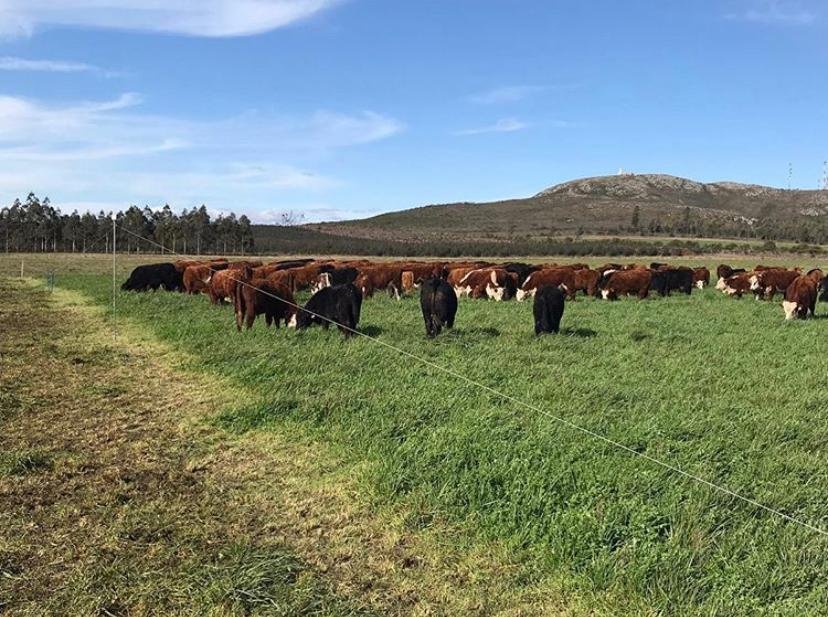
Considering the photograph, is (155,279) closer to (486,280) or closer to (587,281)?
(486,280)

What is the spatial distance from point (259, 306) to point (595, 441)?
32.9ft

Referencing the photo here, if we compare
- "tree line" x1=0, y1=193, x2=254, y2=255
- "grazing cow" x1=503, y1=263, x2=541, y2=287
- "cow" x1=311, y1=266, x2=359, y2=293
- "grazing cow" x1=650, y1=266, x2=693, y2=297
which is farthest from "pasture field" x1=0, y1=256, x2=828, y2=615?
"tree line" x1=0, y1=193, x2=254, y2=255

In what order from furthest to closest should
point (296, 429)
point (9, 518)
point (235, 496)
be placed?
point (296, 429)
point (235, 496)
point (9, 518)

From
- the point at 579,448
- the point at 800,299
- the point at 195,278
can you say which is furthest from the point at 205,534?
the point at 195,278

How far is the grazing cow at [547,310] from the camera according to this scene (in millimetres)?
13727

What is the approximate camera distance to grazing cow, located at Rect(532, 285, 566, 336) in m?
13.7

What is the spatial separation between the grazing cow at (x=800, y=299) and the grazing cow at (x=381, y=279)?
12.7 m

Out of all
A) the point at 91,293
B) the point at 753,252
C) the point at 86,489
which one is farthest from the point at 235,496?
the point at 753,252

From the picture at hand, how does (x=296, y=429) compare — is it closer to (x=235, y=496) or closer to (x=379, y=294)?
(x=235, y=496)

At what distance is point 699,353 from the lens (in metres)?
11.2

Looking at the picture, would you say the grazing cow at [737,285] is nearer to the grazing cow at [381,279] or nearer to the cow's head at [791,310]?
the cow's head at [791,310]

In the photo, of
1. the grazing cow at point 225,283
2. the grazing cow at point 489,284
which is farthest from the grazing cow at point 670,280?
the grazing cow at point 225,283

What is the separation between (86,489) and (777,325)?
1596 cm

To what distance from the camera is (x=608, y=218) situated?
5851 inches
